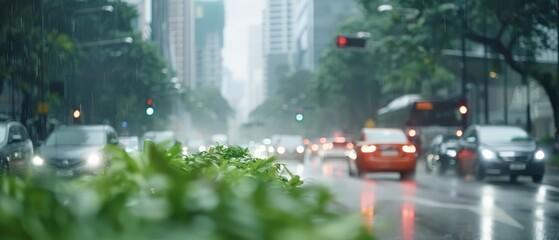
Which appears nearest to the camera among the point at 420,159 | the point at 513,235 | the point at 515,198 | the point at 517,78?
the point at 513,235

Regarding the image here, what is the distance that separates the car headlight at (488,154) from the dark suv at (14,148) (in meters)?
10.4

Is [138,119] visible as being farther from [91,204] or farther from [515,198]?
[91,204]

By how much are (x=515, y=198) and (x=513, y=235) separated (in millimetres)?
6739

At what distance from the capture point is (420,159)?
5041cm

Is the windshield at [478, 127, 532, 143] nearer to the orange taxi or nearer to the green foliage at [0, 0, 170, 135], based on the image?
the orange taxi

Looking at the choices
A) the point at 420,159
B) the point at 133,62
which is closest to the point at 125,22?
the point at 133,62

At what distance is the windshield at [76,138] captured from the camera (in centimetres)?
2358

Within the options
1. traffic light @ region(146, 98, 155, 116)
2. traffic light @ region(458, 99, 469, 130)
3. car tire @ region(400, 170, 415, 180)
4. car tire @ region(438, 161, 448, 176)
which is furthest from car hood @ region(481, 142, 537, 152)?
traffic light @ region(146, 98, 155, 116)

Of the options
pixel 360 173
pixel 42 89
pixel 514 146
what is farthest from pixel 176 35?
pixel 514 146

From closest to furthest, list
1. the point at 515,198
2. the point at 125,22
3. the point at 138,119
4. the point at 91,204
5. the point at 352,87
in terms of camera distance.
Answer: the point at 91,204
the point at 515,198
the point at 125,22
the point at 138,119
the point at 352,87

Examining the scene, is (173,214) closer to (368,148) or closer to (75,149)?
(75,149)

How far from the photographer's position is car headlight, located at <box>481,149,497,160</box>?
23.6 m

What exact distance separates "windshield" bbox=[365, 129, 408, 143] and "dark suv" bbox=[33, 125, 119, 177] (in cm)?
681

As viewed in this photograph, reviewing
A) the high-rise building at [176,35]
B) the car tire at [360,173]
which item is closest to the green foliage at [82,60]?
the car tire at [360,173]
